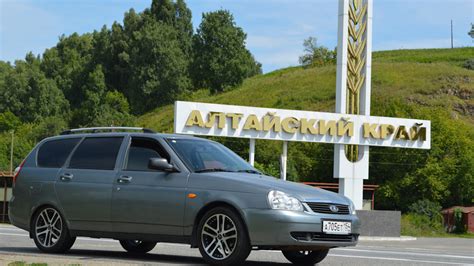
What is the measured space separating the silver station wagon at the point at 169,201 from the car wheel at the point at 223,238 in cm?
1

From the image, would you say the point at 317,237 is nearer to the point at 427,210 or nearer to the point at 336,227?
the point at 336,227

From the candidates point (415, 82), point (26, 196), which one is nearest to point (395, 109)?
point (415, 82)

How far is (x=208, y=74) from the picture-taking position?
114875 mm

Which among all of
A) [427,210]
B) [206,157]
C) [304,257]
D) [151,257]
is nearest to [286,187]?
[206,157]

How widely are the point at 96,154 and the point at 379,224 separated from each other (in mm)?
21974

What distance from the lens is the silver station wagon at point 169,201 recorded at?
1030 centimetres

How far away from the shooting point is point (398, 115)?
248 ft

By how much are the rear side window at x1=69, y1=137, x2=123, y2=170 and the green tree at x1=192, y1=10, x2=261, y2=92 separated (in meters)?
99.1

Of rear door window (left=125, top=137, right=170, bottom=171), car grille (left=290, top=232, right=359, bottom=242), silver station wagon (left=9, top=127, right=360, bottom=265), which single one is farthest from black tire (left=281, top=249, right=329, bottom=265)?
rear door window (left=125, top=137, right=170, bottom=171)

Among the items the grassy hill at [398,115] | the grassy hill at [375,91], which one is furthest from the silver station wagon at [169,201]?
the grassy hill at [375,91]

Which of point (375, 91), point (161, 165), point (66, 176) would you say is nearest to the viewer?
point (161, 165)

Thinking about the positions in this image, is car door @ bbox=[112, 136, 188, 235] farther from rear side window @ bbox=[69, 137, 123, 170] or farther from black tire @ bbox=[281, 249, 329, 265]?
black tire @ bbox=[281, 249, 329, 265]

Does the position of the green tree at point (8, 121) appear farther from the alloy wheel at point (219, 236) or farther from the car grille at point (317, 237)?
the car grille at point (317, 237)

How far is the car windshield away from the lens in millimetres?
11328
